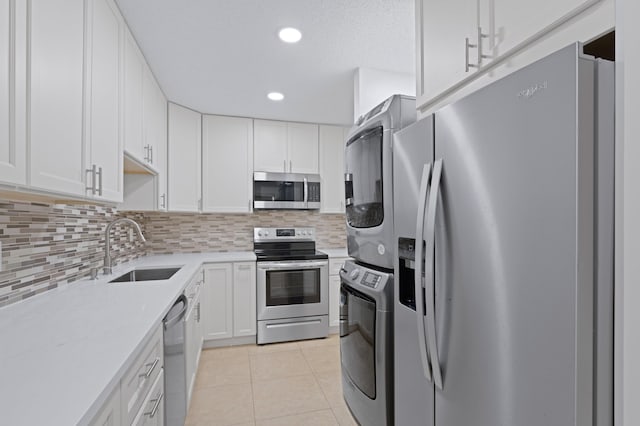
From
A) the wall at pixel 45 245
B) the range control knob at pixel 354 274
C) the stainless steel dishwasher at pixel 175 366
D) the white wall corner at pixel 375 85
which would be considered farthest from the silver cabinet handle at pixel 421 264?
the wall at pixel 45 245

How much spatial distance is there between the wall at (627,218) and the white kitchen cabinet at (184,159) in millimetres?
3220

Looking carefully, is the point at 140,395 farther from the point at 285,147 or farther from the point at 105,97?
the point at 285,147

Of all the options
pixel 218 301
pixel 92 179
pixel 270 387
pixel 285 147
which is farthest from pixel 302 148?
pixel 92 179

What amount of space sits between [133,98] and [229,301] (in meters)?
2.03

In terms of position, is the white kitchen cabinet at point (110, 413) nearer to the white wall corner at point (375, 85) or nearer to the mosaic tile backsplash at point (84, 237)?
the mosaic tile backsplash at point (84, 237)

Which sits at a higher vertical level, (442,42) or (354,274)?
(442,42)

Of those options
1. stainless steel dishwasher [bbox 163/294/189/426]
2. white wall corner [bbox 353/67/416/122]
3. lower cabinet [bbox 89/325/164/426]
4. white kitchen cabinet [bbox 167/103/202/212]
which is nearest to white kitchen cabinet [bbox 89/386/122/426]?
lower cabinet [bbox 89/325/164/426]

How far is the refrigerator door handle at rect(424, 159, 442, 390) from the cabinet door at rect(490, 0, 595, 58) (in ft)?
1.35

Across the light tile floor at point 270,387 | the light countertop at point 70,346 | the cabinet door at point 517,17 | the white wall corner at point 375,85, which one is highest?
the white wall corner at point 375,85

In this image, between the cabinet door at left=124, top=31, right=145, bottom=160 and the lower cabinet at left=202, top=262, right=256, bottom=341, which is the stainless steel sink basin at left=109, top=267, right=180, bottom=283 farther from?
the cabinet door at left=124, top=31, right=145, bottom=160

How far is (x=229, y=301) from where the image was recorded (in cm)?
319

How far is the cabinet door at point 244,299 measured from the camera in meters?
3.21

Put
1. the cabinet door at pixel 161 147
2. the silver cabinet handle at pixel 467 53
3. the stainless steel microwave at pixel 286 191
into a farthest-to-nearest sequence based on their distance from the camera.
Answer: the stainless steel microwave at pixel 286 191 → the cabinet door at pixel 161 147 → the silver cabinet handle at pixel 467 53

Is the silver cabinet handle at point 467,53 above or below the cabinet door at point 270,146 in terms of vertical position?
below
